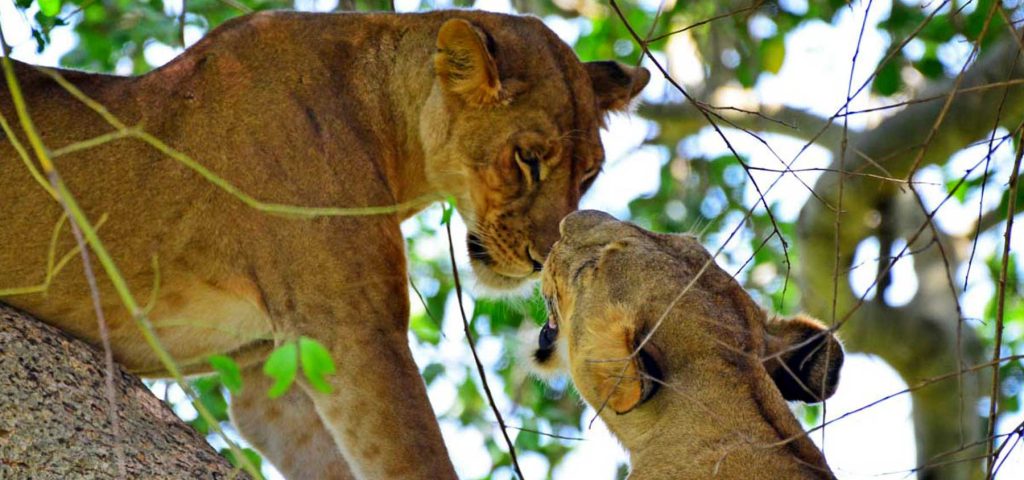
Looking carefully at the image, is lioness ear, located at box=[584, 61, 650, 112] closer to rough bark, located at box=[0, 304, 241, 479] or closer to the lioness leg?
the lioness leg

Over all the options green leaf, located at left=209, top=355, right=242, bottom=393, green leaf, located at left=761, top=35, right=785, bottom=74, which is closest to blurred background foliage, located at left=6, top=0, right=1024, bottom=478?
green leaf, located at left=761, top=35, right=785, bottom=74

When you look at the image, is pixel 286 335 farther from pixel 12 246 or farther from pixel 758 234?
pixel 758 234

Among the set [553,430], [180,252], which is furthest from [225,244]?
[553,430]

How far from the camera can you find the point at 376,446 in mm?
4969

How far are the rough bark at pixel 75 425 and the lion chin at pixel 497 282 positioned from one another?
2001mm

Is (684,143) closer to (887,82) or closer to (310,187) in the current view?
(887,82)

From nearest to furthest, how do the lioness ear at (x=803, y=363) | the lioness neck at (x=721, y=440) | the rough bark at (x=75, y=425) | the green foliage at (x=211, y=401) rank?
the rough bark at (x=75, y=425)
the lioness neck at (x=721, y=440)
the lioness ear at (x=803, y=363)
the green foliage at (x=211, y=401)

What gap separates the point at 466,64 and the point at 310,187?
Result: 35.9 inches

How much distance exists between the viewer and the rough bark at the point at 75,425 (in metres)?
3.77

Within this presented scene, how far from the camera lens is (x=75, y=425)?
3.89 metres

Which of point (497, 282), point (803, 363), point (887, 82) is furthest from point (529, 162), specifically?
point (887, 82)

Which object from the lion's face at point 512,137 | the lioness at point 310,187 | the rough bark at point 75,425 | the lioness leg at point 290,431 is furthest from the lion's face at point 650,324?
the rough bark at point 75,425

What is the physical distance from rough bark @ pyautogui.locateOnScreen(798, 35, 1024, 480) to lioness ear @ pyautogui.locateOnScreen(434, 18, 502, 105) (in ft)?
13.0

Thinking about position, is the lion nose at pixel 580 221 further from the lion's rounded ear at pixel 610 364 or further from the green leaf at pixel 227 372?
the green leaf at pixel 227 372
